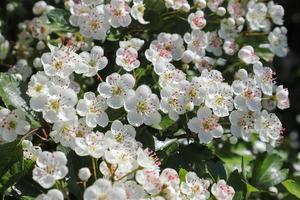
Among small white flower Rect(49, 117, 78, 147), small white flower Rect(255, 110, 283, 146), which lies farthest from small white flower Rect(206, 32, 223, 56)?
small white flower Rect(49, 117, 78, 147)

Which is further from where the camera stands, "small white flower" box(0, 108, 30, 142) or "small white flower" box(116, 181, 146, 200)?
"small white flower" box(0, 108, 30, 142)

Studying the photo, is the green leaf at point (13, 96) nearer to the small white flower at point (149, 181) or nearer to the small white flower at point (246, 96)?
the small white flower at point (149, 181)

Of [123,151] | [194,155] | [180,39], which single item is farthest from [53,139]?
[180,39]

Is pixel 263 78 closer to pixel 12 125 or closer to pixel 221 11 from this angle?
pixel 221 11

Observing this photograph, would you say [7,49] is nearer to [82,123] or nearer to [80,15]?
[80,15]

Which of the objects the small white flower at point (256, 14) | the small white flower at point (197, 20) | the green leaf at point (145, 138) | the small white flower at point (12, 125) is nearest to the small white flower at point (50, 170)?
the small white flower at point (12, 125)

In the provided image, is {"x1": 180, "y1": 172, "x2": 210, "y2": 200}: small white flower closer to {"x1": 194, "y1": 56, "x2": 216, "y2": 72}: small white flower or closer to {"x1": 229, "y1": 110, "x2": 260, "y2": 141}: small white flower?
{"x1": 229, "y1": 110, "x2": 260, "y2": 141}: small white flower
